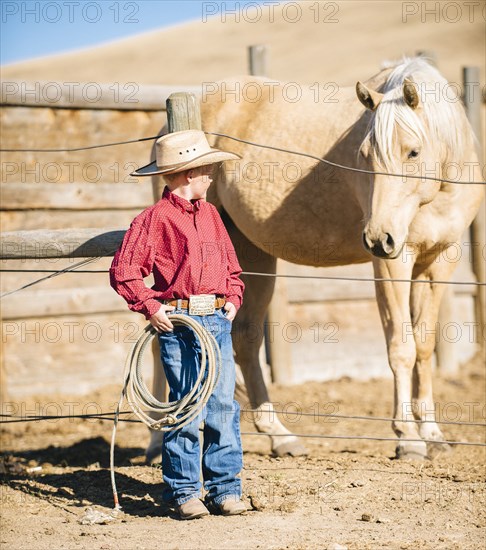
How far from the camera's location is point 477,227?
809cm

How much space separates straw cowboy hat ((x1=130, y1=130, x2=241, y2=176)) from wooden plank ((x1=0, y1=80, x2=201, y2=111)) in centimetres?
323

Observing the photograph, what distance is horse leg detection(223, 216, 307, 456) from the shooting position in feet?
17.0

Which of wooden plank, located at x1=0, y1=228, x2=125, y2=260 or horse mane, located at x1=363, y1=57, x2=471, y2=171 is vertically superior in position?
horse mane, located at x1=363, y1=57, x2=471, y2=171

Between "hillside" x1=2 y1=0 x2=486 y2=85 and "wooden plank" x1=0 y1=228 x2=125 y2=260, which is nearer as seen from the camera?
"wooden plank" x1=0 y1=228 x2=125 y2=260

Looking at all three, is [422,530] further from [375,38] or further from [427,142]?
[375,38]

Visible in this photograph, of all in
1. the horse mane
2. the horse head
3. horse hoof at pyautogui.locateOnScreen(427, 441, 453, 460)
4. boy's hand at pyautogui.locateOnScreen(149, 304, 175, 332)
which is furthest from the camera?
horse hoof at pyautogui.locateOnScreen(427, 441, 453, 460)

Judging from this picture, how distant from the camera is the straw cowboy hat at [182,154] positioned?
367cm

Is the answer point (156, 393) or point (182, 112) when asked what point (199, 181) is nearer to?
point (182, 112)

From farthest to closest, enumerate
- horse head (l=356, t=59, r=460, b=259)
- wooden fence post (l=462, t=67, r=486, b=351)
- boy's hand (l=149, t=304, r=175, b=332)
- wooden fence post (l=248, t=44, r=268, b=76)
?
wooden fence post (l=462, t=67, r=486, b=351), wooden fence post (l=248, t=44, r=268, b=76), horse head (l=356, t=59, r=460, b=259), boy's hand (l=149, t=304, r=175, b=332)

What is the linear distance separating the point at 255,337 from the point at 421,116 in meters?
1.99

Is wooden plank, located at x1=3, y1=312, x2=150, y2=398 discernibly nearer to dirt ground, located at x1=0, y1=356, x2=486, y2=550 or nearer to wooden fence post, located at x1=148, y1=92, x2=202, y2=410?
dirt ground, located at x1=0, y1=356, x2=486, y2=550

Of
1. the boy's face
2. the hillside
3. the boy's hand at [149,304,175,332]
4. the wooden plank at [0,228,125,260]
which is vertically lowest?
the boy's hand at [149,304,175,332]

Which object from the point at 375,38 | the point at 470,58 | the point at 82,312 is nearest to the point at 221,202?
the point at 82,312

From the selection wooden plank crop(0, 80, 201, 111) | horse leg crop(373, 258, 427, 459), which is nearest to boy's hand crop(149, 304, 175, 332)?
horse leg crop(373, 258, 427, 459)
